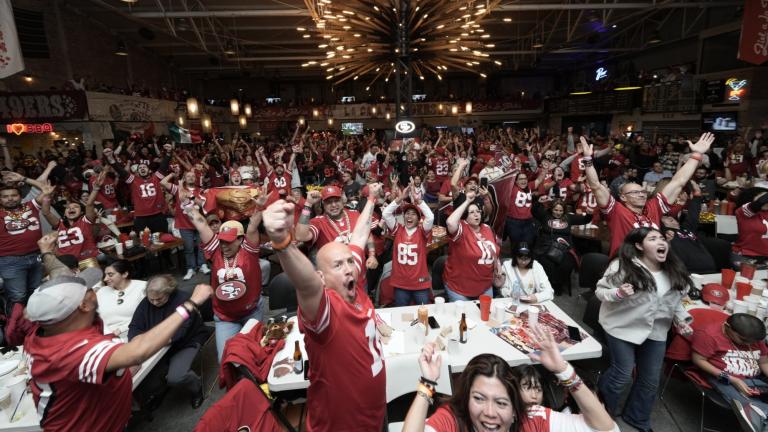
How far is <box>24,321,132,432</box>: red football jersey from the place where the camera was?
187cm

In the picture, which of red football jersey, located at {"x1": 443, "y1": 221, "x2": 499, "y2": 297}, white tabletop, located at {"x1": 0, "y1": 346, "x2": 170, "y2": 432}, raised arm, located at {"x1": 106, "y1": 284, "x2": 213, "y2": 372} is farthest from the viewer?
red football jersey, located at {"x1": 443, "y1": 221, "x2": 499, "y2": 297}

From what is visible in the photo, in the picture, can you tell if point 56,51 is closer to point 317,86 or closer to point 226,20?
point 226,20

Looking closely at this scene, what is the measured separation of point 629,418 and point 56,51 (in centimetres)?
1977

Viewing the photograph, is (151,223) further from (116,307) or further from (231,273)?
(231,273)

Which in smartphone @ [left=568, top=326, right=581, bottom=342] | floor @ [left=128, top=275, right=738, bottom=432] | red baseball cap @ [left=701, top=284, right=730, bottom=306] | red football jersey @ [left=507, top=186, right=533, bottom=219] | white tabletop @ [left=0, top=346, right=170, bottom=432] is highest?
red football jersey @ [left=507, top=186, right=533, bottom=219]

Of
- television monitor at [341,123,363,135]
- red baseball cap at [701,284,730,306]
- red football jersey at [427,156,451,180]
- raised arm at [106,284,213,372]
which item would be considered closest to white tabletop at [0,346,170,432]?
raised arm at [106,284,213,372]

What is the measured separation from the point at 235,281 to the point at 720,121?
738 inches

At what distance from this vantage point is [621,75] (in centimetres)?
2094

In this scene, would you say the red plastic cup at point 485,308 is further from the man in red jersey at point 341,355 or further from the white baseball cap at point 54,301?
the white baseball cap at point 54,301

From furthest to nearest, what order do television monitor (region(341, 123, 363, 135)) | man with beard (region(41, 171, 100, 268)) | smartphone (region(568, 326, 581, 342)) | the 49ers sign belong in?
television monitor (region(341, 123, 363, 135))
the 49ers sign
man with beard (region(41, 171, 100, 268))
smartphone (region(568, 326, 581, 342))

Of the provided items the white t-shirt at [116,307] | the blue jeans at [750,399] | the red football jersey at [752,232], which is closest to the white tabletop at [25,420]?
the white t-shirt at [116,307]

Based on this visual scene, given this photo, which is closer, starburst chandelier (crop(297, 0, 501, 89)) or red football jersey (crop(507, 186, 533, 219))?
starburst chandelier (crop(297, 0, 501, 89))

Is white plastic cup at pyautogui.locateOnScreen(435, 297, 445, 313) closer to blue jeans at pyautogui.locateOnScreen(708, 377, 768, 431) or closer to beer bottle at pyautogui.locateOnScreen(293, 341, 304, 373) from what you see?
beer bottle at pyautogui.locateOnScreen(293, 341, 304, 373)

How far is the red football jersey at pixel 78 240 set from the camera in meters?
5.37
